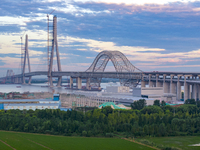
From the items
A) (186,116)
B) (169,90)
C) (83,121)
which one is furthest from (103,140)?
(169,90)

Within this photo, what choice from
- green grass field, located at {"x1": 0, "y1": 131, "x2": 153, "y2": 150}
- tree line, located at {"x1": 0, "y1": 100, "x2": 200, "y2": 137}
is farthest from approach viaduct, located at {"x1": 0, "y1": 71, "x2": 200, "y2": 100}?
green grass field, located at {"x1": 0, "y1": 131, "x2": 153, "y2": 150}

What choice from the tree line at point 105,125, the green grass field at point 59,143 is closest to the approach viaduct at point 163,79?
the tree line at point 105,125

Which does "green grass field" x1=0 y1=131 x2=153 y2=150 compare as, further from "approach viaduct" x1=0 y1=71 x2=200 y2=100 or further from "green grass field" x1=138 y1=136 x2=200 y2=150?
"approach viaduct" x1=0 y1=71 x2=200 y2=100

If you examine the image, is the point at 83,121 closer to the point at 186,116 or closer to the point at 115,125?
the point at 115,125

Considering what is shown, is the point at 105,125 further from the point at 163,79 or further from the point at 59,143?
the point at 163,79

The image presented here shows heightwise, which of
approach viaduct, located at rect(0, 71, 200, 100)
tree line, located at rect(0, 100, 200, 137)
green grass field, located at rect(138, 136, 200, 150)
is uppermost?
approach viaduct, located at rect(0, 71, 200, 100)

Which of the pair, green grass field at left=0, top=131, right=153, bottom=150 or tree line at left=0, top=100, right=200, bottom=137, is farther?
tree line at left=0, top=100, right=200, bottom=137

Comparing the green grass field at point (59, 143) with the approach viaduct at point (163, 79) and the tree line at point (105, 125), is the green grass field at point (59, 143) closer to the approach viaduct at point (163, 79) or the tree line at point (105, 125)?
the tree line at point (105, 125)

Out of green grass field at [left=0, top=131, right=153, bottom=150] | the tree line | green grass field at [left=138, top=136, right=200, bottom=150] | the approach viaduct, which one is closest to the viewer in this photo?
green grass field at [left=0, top=131, right=153, bottom=150]
